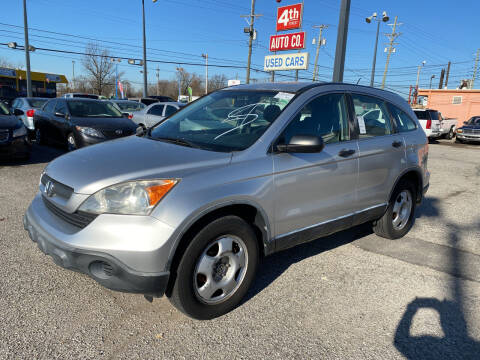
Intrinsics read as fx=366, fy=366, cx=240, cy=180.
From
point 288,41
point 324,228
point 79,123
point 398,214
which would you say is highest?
point 288,41

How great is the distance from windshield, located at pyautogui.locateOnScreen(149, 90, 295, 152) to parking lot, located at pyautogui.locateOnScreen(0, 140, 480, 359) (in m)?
1.35

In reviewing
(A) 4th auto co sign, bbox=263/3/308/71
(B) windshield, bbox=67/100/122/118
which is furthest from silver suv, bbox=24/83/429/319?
(A) 4th auto co sign, bbox=263/3/308/71

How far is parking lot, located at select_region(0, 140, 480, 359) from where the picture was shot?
2.47 m

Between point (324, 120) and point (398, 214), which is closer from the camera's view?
point (324, 120)

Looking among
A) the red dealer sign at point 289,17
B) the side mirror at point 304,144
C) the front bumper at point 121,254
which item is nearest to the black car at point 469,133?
the red dealer sign at point 289,17

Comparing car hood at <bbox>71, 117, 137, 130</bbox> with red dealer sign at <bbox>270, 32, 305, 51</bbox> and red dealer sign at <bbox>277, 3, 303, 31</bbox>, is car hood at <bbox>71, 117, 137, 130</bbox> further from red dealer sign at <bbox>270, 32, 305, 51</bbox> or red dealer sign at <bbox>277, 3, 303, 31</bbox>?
red dealer sign at <bbox>277, 3, 303, 31</bbox>

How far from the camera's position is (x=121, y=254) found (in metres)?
2.31

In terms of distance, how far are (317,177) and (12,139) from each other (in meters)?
7.42

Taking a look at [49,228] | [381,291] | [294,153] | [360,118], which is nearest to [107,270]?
Answer: [49,228]

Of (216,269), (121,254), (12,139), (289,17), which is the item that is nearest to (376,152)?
(216,269)

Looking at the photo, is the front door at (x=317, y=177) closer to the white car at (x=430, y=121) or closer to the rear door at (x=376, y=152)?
the rear door at (x=376, y=152)

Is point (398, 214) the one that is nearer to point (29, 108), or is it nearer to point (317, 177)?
point (317, 177)

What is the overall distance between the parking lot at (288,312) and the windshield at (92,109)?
577 cm

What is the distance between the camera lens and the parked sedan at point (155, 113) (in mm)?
12625
